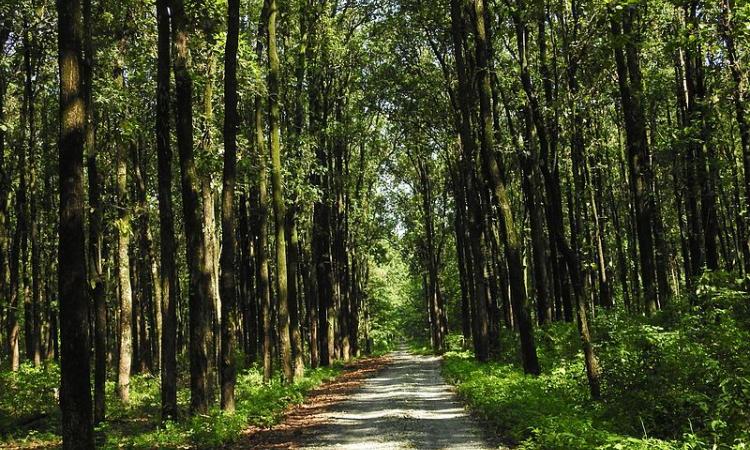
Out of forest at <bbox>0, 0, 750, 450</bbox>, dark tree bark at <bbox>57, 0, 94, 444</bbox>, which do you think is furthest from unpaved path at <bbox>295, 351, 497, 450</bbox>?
dark tree bark at <bbox>57, 0, 94, 444</bbox>

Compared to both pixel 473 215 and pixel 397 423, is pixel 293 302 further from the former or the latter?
pixel 397 423

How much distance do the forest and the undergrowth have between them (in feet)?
0.16

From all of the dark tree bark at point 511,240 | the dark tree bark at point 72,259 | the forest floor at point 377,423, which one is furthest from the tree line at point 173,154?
the dark tree bark at point 511,240

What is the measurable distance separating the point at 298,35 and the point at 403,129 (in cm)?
940

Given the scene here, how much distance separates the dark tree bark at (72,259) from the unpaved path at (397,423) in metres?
4.06

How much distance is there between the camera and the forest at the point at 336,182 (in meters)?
9.09

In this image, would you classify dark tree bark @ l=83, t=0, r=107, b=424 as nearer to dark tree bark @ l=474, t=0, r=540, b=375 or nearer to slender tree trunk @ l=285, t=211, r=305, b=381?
slender tree trunk @ l=285, t=211, r=305, b=381

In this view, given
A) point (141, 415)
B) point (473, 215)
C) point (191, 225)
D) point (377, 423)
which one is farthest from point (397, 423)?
point (473, 215)

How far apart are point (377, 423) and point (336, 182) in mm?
21901

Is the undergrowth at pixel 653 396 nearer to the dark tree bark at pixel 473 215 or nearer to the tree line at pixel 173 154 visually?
the tree line at pixel 173 154

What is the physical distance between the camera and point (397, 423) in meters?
12.8

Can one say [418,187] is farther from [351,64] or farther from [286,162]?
[286,162]

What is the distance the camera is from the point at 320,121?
1128 inches

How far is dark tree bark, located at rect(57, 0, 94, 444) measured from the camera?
811 cm
